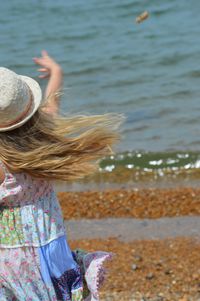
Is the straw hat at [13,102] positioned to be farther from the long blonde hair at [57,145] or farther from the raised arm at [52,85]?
the raised arm at [52,85]

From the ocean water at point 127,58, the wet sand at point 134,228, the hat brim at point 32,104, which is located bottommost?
the wet sand at point 134,228

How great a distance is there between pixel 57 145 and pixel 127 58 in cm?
932

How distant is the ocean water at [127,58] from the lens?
377 inches

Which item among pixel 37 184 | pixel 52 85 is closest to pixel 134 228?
pixel 52 85

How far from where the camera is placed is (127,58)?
1281 cm

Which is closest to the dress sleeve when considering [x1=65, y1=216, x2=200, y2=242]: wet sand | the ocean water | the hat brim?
the hat brim

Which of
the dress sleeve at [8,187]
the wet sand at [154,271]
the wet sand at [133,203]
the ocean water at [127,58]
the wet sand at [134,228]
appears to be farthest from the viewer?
the ocean water at [127,58]

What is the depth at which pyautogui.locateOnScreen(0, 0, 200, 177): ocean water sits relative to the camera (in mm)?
9578

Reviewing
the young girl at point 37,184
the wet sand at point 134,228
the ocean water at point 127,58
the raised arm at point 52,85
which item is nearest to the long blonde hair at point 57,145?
the young girl at point 37,184

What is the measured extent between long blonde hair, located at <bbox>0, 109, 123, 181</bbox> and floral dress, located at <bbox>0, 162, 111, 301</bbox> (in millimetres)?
86

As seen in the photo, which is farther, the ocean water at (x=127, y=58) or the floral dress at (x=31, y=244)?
the ocean water at (x=127, y=58)

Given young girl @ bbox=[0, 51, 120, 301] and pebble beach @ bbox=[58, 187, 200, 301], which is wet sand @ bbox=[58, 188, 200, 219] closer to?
pebble beach @ bbox=[58, 187, 200, 301]

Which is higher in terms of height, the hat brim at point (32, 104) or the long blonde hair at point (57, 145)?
the hat brim at point (32, 104)

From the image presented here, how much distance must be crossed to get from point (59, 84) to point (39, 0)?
16469mm
